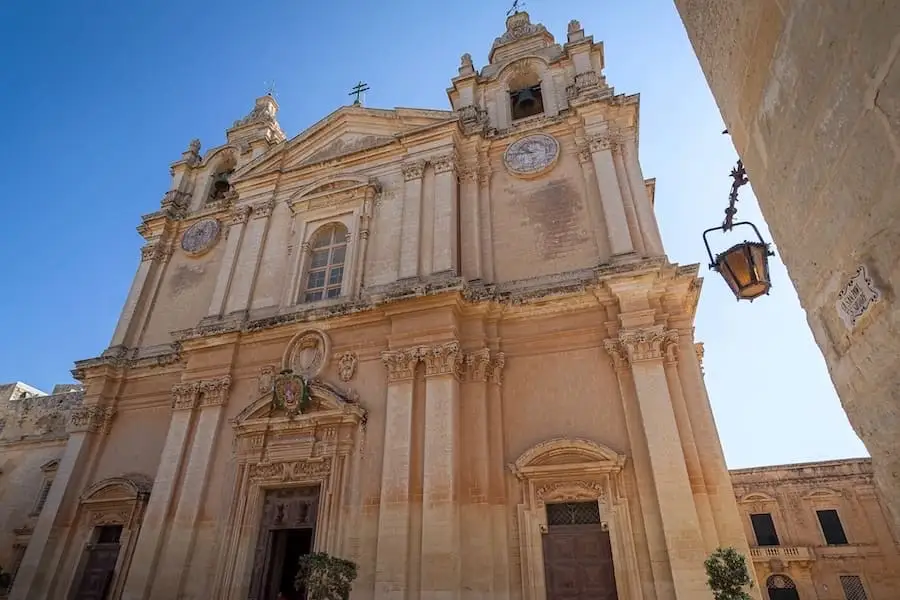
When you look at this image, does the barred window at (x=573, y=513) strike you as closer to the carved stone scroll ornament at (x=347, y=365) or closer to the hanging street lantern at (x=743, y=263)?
the carved stone scroll ornament at (x=347, y=365)

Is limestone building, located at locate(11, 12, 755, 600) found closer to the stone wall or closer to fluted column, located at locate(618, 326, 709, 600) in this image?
fluted column, located at locate(618, 326, 709, 600)

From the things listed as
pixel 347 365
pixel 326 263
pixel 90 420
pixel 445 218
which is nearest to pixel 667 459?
pixel 347 365

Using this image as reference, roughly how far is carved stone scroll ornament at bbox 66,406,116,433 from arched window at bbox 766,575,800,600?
83.8 feet

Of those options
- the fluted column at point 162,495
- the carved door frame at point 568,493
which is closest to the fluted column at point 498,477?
the carved door frame at point 568,493

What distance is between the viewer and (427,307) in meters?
10.8

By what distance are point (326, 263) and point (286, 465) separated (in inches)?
208

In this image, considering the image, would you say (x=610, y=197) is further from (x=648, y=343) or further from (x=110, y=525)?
(x=110, y=525)

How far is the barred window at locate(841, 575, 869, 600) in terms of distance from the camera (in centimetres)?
2094

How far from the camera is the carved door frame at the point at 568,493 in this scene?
8.33 metres

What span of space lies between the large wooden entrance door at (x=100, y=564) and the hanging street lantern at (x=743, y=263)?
1341 cm

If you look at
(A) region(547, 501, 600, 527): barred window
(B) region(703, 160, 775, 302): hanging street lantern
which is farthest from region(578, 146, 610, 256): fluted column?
(B) region(703, 160, 775, 302): hanging street lantern

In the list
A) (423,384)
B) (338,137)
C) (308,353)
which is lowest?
(423,384)

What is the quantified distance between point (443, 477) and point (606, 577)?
3002 mm

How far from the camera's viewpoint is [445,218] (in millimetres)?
12336
